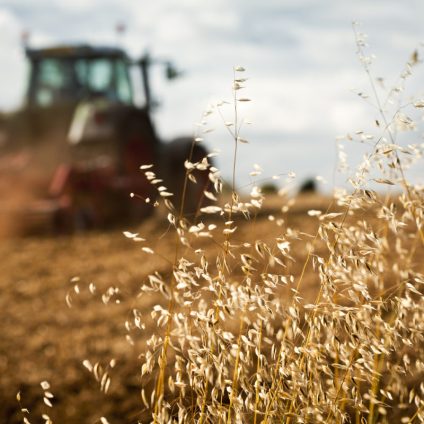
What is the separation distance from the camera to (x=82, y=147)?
10953mm

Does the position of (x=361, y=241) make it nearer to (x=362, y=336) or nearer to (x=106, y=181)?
(x=362, y=336)

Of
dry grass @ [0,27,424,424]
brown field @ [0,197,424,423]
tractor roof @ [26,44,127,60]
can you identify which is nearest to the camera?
dry grass @ [0,27,424,424]

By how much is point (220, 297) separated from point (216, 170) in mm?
371

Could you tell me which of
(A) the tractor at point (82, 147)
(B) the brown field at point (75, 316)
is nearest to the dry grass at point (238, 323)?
(B) the brown field at point (75, 316)

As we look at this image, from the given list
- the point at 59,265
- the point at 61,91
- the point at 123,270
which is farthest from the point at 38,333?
the point at 61,91

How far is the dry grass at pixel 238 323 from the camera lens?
2.18 m

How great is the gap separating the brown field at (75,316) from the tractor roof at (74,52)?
9.83 feet

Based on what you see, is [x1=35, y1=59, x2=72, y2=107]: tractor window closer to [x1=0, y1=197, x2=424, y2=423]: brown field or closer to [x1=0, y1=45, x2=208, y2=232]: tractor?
[x1=0, y1=45, x2=208, y2=232]: tractor

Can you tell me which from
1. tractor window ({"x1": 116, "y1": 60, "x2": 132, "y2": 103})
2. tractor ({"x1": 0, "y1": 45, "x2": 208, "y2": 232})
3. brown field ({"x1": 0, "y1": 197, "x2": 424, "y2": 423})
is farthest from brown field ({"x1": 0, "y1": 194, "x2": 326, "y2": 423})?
tractor window ({"x1": 116, "y1": 60, "x2": 132, "y2": 103})

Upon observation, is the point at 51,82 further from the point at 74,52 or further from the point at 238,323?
the point at 238,323

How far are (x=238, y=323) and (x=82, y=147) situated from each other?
622 cm

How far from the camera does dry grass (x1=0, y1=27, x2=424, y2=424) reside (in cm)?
218

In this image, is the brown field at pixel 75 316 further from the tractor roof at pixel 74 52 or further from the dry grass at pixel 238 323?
the tractor roof at pixel 74 52

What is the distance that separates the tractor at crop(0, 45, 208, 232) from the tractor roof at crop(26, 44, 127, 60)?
0.05 feet
